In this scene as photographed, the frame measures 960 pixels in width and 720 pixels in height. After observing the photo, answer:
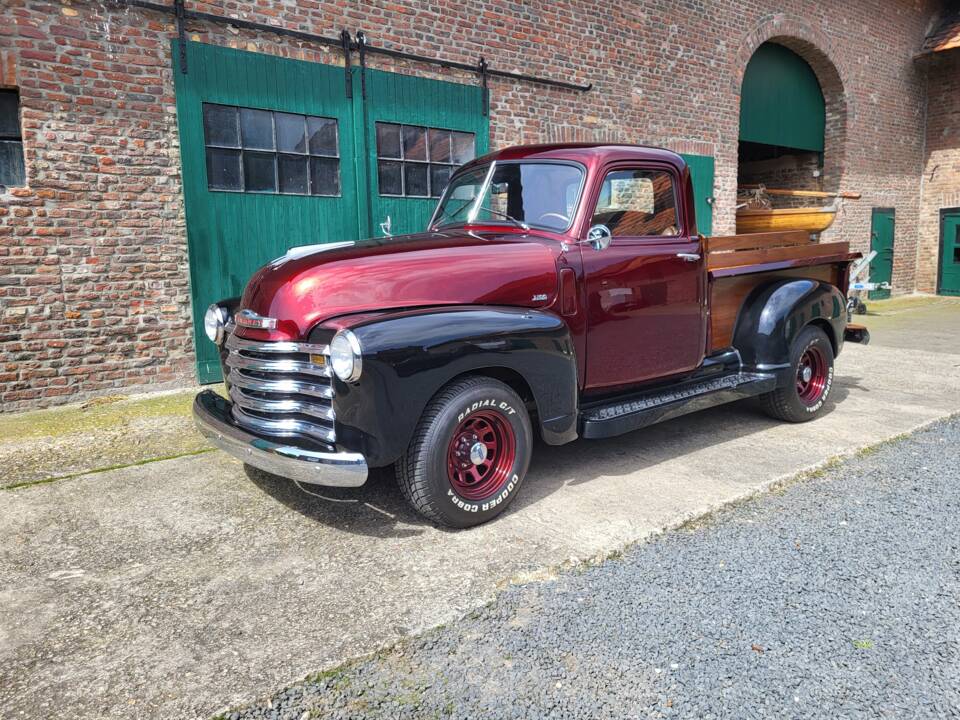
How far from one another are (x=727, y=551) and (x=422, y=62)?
6324mm

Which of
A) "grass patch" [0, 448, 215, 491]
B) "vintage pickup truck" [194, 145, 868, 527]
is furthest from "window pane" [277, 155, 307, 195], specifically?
"grass patch" [0, 448, 215, 491]

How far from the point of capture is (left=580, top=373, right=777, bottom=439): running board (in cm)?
390

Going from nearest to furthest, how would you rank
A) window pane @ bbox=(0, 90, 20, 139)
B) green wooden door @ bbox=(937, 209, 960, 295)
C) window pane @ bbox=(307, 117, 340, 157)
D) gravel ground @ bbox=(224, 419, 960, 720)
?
gravel ground @ bbox=(224, 419, 960, 720) < window pane @ bbox=(0, 90, 20, 139) < window pane @ bbox=(307, 117, 340, 157) < green wooden door @ bbox=(937, 209, 960, 295)

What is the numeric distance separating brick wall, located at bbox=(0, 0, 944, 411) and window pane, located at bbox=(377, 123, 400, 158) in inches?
23.7

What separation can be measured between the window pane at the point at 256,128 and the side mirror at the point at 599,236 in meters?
4.09

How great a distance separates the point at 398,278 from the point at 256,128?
418 centimetres

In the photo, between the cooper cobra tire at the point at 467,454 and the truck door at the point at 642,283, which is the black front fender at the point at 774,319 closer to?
the truck door at the point at 642,283

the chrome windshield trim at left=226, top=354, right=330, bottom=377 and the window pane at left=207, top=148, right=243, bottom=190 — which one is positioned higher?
the window pane at left=207, top=148, right=243, bottom=190

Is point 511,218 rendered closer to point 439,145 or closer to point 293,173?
point 293,173

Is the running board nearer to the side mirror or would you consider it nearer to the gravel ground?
the gravel ground

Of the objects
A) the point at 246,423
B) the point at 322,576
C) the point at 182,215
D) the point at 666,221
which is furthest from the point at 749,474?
the point at 182,215

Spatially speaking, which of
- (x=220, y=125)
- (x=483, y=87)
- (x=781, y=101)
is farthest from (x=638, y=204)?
(x=781, y=101)

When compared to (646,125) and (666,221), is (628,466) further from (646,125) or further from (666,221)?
(646,125)

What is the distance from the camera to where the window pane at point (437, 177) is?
26.2 ft
